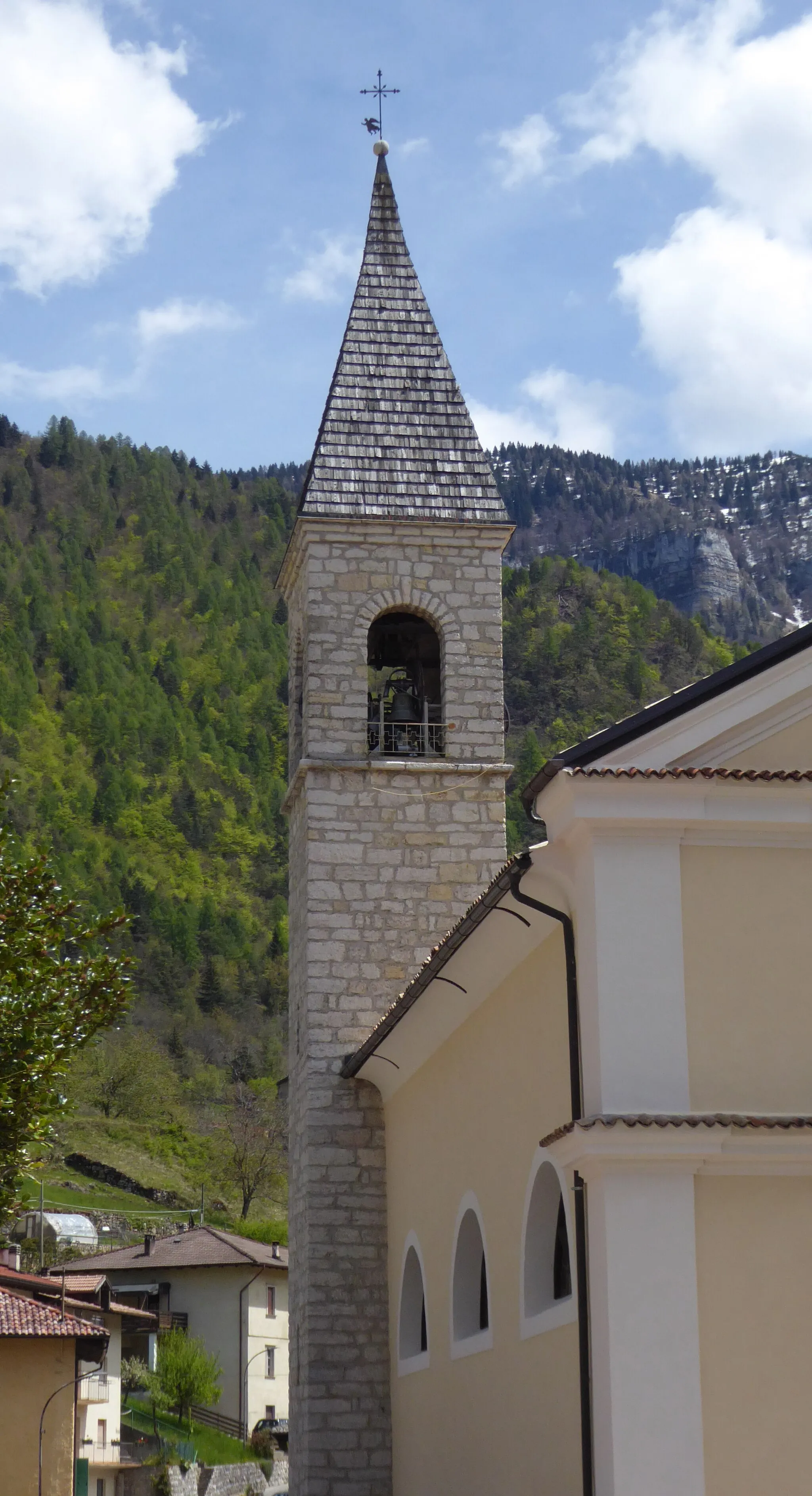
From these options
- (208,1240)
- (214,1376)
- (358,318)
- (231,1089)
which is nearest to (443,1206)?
(358,318)

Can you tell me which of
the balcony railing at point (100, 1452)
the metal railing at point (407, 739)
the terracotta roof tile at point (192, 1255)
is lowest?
the balcony railing at point (100, 1452)

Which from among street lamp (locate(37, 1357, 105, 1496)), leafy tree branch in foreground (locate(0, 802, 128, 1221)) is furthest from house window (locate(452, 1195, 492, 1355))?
street lamp (locate(37, 1357, 105, 1496))

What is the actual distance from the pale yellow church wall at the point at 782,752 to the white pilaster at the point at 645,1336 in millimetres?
2480

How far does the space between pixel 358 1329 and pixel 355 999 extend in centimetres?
308

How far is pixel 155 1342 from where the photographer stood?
5047 centimetres

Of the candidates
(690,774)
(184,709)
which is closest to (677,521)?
(184,709)

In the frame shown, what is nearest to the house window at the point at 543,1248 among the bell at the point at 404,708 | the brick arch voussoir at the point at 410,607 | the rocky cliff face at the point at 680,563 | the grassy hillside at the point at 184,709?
the bell at the point at 404,708

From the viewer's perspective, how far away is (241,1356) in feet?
171

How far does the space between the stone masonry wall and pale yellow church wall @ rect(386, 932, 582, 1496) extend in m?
0.51

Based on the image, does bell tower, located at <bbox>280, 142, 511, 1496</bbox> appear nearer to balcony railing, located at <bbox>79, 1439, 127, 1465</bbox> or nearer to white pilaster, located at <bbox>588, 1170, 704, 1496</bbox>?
white pilaster, located at <bbox>588, 1170, 704, 1496</bbox>

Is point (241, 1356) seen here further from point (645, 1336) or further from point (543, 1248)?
point (645, 1336)

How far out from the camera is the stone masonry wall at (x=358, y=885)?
17.2 m

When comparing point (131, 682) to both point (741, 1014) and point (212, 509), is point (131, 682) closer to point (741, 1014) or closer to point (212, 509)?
point (212, 509)

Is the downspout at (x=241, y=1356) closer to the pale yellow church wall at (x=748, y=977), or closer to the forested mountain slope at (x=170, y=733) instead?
the forested mountain slope at (x=170, y=733)
